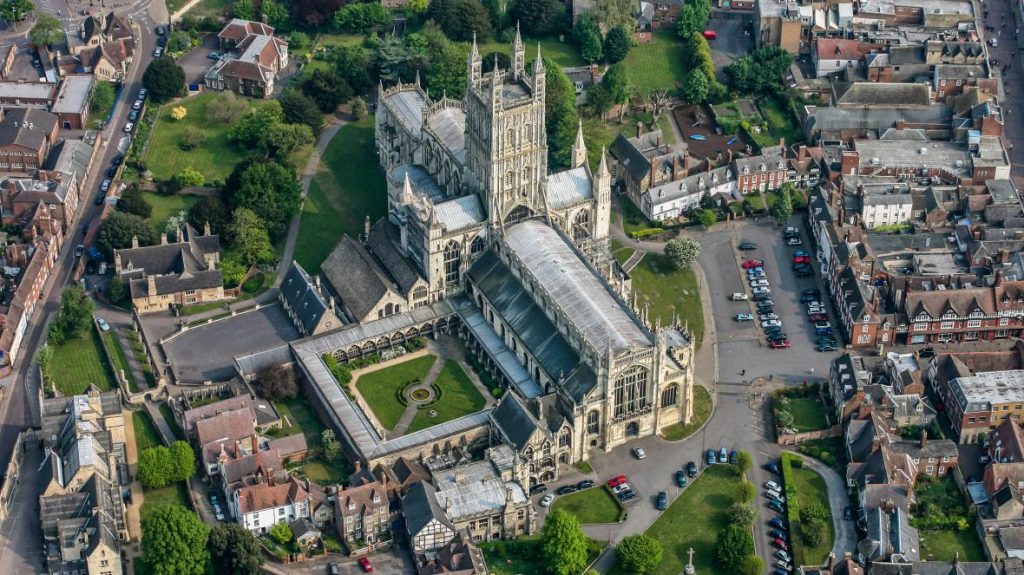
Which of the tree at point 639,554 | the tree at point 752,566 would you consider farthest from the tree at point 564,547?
the tree at point 752,566

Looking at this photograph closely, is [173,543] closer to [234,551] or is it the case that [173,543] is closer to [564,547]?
[234,551]

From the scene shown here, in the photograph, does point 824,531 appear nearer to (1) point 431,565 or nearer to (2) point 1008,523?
(2) point 1008,523

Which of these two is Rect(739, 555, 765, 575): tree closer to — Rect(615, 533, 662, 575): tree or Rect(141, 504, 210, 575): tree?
Rect(615, 533, 662, 575): tree

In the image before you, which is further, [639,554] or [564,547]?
[639,554]

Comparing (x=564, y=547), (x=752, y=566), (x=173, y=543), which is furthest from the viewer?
(x=564, y=547)

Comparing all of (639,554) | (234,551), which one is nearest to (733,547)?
(639,554)

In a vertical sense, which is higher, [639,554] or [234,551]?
[639,554]

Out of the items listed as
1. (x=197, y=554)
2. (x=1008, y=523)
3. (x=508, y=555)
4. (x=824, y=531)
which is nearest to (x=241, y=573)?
(x=197, y=554)
